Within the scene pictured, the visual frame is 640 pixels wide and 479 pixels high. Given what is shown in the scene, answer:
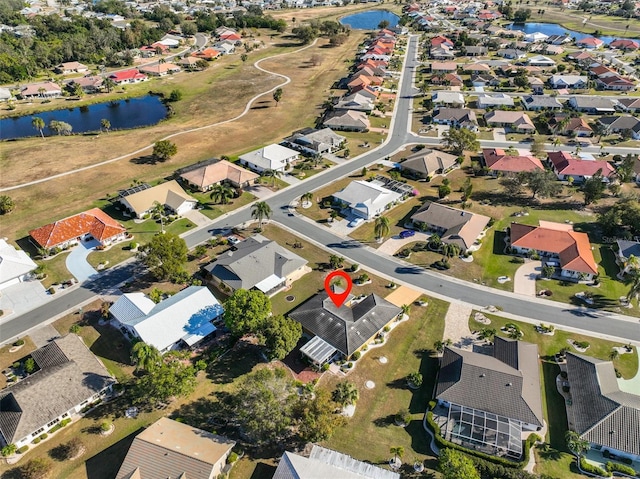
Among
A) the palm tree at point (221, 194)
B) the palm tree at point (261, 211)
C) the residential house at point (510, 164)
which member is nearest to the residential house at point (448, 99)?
the residential house at point (510, 164)

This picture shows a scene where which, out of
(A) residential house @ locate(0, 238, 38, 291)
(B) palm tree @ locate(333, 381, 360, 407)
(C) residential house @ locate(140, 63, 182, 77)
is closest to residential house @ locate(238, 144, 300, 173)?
(A) residential house @ locate(0, 238, 38, 291)

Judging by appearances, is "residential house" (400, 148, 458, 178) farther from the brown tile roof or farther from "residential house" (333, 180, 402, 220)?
the brown tile roof

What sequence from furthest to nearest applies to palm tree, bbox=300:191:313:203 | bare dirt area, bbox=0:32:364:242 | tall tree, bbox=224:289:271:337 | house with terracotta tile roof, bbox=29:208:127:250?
bare dirt area, bbox=0:32:364:242
palm tree, bbox=300:191:313:203
house with terracotta tile roof, bbox=29:208:127:250
tall tree, bbox=224:289:271:337

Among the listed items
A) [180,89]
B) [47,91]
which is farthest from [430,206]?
[47,91]

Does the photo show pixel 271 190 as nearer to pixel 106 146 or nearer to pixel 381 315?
pixel 381 315

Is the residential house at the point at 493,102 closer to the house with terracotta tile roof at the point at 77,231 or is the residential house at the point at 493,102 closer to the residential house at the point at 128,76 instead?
the house with terracotta tile roof at the point at 77,231
